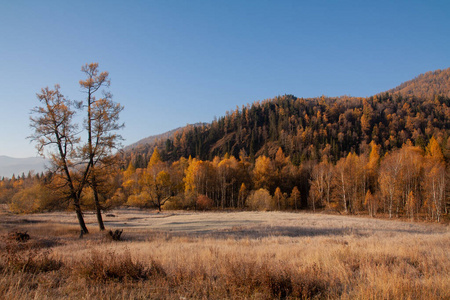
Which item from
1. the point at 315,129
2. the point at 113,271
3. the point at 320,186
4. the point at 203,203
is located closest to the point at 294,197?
the point at 320,186

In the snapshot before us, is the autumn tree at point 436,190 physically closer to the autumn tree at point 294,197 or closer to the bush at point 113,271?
the autumn tree at point 294,197

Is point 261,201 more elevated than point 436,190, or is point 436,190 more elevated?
point 436,190

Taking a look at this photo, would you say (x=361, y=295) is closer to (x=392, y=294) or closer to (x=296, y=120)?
(x=392, y=294)

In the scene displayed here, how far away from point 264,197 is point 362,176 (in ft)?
88.1

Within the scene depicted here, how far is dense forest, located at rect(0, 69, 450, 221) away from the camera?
47938 mm

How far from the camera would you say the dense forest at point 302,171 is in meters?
47.9

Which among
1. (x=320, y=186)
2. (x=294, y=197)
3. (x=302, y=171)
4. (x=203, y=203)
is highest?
(x=302, y=171)

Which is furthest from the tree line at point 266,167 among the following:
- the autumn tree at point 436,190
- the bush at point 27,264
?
the bush at point 27,264

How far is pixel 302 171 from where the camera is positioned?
86.0 m

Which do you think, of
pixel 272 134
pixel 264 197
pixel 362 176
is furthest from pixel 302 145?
pixel 264 197

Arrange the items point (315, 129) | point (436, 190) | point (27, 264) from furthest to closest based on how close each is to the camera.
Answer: point (315, 129), point (436, 190), point (27, 264)

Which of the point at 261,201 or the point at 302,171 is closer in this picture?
the point at 261,201

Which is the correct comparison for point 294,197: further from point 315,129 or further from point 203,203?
point 315,129

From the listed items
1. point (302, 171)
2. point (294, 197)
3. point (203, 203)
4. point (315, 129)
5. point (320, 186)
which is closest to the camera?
point (203, 203)
